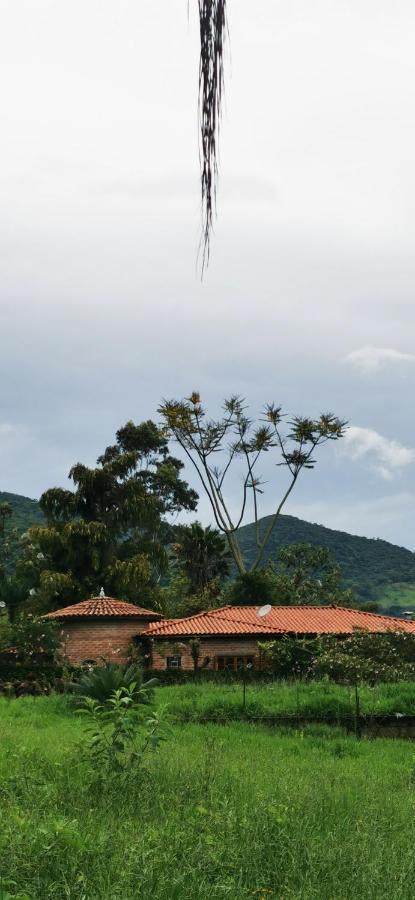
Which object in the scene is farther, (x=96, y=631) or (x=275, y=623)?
(x=275, y=623)

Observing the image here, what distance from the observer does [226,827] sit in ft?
25.8

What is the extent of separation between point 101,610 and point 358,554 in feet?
264

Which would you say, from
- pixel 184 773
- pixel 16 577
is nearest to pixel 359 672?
pixel 184 773

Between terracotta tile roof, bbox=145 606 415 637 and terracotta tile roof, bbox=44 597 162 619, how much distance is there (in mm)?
941

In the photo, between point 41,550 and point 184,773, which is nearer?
point 184,773

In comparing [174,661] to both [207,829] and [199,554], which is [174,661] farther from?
[207,829]

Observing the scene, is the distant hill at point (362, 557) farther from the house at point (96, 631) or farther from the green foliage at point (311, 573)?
the house at point (96, 631)

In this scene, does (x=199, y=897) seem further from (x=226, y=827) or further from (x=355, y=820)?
(x=355, y=820)

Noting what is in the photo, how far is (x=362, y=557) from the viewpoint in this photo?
114 m

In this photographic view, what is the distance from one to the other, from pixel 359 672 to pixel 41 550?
86.3ft

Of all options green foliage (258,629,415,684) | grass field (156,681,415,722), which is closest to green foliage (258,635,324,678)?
green foliage (258,629,415,684)

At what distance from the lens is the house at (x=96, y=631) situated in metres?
37.1

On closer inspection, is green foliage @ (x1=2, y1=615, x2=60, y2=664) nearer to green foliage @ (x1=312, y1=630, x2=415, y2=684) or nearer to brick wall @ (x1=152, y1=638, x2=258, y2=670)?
brick wall @ (x1=152, y1=638, x2=258, y2=670)

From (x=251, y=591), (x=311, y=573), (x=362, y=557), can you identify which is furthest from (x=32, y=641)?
(x=362, y=557)
